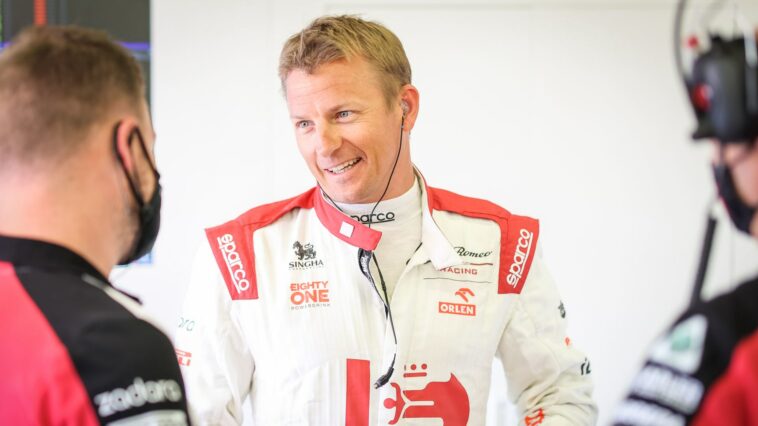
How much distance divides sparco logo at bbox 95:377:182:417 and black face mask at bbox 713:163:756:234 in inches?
28.9

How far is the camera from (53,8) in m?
3.06

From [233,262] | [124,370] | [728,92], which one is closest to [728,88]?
[728,92]

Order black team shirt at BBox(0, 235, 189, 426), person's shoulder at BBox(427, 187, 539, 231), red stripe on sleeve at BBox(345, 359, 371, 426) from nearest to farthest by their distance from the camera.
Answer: black team shirt at BBox(0, 235, 189, 426) < red stripe on sleeve at BBox(345, 359, 371, 426) < person's shoulder at BBox(427, 187, 539, 231)

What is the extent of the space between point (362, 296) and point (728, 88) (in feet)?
3.35

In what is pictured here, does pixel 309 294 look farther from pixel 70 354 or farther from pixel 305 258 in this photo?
pixel 70 354

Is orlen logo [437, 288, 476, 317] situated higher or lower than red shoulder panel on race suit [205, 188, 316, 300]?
lower

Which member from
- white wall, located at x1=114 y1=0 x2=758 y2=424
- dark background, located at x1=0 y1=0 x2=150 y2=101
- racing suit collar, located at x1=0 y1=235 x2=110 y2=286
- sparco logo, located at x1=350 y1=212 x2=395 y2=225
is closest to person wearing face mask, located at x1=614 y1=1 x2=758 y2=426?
racing suit collar, located at x1=0 y1=235 x2=110 y2=286

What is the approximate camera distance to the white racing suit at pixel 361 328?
170 cm

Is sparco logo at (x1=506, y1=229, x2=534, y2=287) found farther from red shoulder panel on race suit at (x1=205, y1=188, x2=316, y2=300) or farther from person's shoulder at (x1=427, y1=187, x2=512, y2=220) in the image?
red shoulder panel on race suit at (x1=205, y1=188, x2=316, y2=300)

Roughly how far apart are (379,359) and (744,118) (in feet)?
3.33

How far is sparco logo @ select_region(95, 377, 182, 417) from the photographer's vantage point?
0.93 m

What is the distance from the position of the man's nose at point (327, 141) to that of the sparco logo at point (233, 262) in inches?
12.3

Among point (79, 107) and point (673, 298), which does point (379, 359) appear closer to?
point (79, 107)

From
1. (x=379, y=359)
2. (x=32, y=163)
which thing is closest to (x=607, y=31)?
(x=379, y=359)
